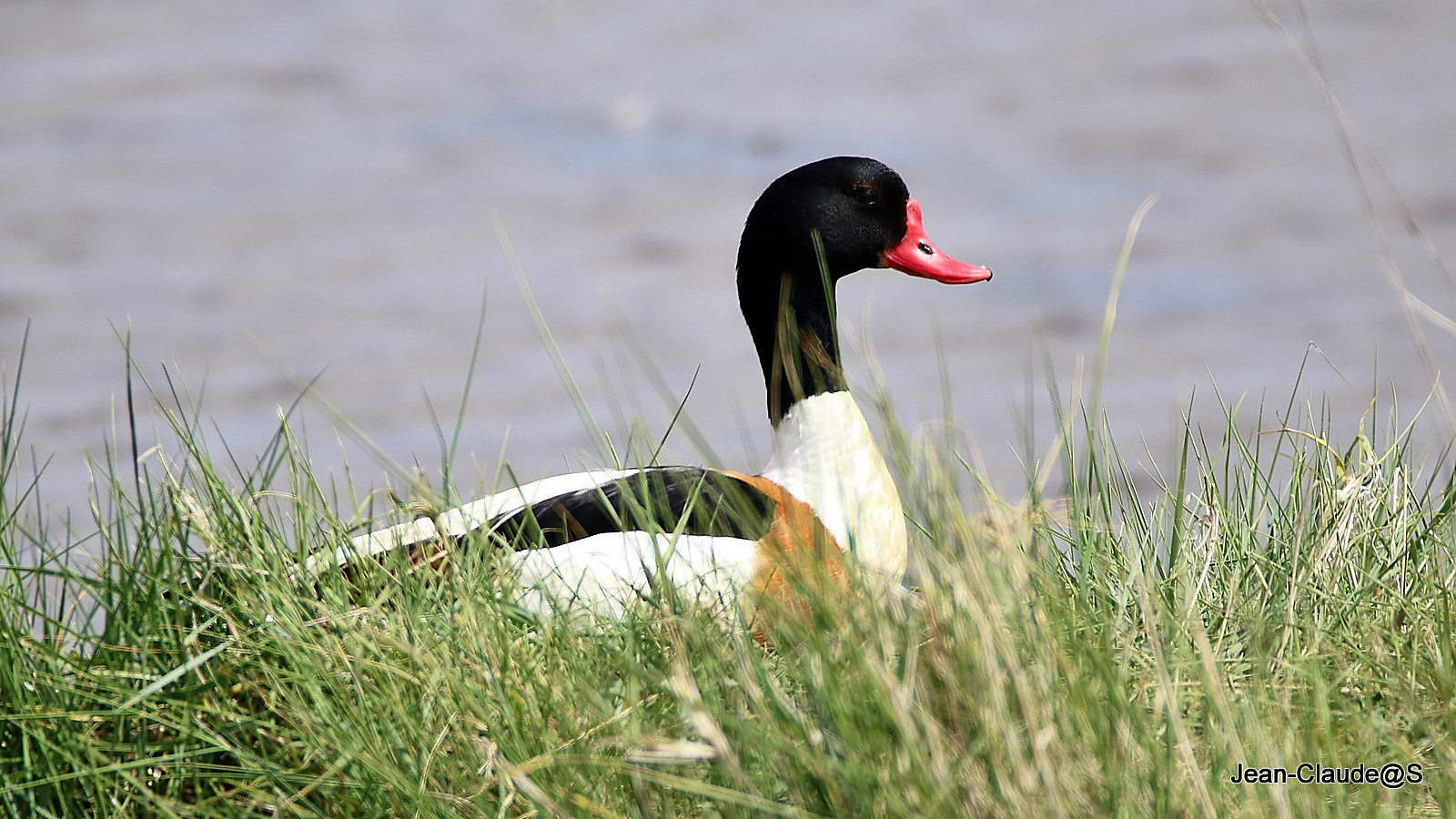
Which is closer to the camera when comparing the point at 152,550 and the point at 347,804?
the point at 347,804

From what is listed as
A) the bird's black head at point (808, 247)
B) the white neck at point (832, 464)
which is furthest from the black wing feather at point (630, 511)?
the bird's black head at point (808, 247)

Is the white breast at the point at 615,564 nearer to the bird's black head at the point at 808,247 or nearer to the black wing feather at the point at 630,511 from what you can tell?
the black wing feather at the point at 630,511

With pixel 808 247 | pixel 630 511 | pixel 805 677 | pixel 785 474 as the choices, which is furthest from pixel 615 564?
pixel 805 677

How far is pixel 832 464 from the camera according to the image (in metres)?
3.51

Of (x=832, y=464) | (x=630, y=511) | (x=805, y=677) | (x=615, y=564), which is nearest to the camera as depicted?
(x=805, y=677)

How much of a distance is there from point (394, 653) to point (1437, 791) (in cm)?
146

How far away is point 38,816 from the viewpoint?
2.19 m

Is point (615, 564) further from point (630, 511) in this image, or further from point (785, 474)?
point (785, 474)

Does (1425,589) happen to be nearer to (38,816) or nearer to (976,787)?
(976,787)

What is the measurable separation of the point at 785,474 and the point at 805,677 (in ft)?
5.87

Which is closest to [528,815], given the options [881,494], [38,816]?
[38,816]

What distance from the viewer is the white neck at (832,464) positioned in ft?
11.0

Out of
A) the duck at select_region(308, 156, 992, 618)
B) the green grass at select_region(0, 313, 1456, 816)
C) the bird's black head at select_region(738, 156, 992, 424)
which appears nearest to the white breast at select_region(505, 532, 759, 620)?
the duck at select_region(308, 156, 992, 618)

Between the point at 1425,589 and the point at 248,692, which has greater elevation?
the point at 248,692
